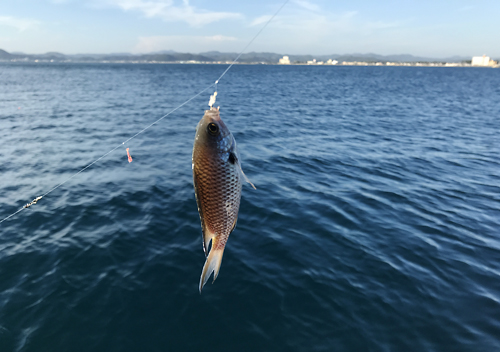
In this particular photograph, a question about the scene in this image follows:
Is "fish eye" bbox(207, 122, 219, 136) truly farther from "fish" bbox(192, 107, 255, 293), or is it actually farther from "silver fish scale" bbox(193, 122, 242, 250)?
"silver fish scale" bbox(193, 122, 242, 250)

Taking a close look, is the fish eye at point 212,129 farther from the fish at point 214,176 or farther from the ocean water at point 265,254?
the ocean water at point 265,254

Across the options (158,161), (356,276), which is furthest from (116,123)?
(356,276)

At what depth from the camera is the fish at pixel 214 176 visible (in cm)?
242

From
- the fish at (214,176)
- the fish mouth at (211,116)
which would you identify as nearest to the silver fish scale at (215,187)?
the fish at (214,176)

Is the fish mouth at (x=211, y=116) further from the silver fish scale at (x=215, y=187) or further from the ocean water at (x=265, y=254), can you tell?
the ocean water at (x=265, y=254)

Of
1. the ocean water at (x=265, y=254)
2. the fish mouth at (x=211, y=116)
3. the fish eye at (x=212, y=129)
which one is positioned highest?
the fish mouth at (x=211, y=116)

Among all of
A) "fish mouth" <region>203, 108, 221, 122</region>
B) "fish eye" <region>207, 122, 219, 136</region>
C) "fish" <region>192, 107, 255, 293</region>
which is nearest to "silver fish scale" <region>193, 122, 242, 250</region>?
"fish" <region>192, 107, 255, 293</region>

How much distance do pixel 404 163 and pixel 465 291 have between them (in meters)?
9.33

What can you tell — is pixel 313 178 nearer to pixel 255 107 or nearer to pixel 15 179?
pixel 15 179

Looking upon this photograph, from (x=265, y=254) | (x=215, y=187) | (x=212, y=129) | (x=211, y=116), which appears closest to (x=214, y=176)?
(x=215, y=187)

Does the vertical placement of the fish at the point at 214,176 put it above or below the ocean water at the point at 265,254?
above

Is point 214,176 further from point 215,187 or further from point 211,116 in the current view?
point 211,116

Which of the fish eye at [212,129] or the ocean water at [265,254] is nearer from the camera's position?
the fish eye at [212,129]

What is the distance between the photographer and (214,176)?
97.5 inches
